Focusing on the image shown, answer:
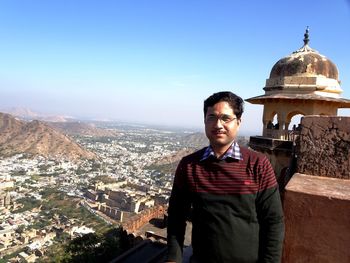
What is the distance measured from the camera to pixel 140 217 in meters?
11.6

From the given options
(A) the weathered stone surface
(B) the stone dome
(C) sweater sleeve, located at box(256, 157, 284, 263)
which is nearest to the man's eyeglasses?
(C) sweater sleeve, located at box(256, 157, 284, 263)

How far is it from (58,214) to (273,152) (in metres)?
36.2

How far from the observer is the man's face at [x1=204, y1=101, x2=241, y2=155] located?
192cm

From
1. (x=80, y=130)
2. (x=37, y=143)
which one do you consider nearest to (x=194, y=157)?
(x=37, y=143)

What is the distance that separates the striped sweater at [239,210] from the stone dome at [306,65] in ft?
24.1

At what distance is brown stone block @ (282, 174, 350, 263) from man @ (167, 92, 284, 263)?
0.07m

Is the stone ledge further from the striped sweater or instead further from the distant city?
the distant city

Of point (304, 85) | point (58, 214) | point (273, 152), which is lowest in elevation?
point (58, 214)

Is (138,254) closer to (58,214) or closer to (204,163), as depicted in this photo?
(204,163)

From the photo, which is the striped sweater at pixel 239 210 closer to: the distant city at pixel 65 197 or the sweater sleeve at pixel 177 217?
the sweater sleeve at pixel 177 217

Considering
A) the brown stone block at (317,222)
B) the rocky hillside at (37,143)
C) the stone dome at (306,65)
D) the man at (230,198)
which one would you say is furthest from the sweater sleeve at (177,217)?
the rocky hillside at (37,143)

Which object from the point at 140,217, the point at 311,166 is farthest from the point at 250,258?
the point at 140,217

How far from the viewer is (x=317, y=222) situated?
1.66 metres

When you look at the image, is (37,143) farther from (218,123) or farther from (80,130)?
(218,123)
